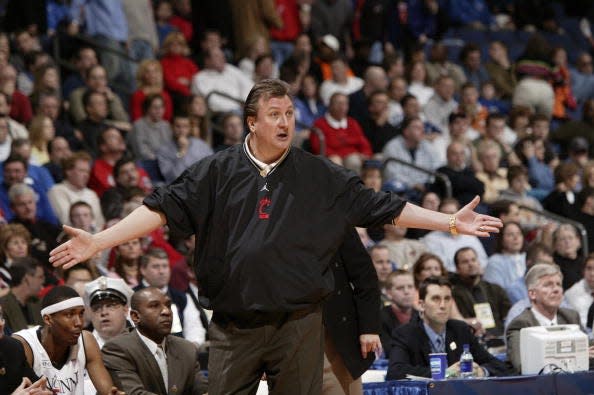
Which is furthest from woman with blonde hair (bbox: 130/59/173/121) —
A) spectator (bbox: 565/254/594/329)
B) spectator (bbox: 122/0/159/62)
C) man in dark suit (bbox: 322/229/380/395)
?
man in dark suit (bbox: 322/229/380/395)

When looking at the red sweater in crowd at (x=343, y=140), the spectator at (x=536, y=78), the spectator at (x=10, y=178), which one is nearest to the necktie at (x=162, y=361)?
the spectator at (x=10, y=178)

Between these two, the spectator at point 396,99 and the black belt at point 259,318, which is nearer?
the black belt at point 259,318

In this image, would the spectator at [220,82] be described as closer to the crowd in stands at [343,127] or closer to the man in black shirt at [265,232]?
the crowd in stands at [343,127]

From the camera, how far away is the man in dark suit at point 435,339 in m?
7.09

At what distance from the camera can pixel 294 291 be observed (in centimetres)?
432

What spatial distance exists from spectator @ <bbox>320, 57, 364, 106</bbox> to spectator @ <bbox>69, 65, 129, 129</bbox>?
9.61 ft

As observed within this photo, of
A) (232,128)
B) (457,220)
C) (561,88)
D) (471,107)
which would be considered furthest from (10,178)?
(561,88)

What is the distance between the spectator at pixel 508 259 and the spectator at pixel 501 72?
5.90 meters

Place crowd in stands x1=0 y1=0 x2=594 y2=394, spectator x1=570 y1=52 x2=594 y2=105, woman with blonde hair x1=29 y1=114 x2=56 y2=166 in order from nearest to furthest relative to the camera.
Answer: crowd in stands x1=0 y1=0 x2=594 y2=394 → woman with blonde hair x1=29 y1=114 x2=56 y2=166 → spectator x1=570 y1=52 x2=594 y2=105

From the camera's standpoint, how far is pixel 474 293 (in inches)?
381

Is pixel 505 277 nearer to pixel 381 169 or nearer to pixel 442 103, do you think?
pixel 381 169

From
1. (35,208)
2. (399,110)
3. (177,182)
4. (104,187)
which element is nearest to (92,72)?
(104,187)

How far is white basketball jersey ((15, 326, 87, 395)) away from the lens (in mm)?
6008

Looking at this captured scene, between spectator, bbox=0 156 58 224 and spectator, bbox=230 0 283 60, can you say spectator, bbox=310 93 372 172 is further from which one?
spectator, bbox=0 156 58 224
